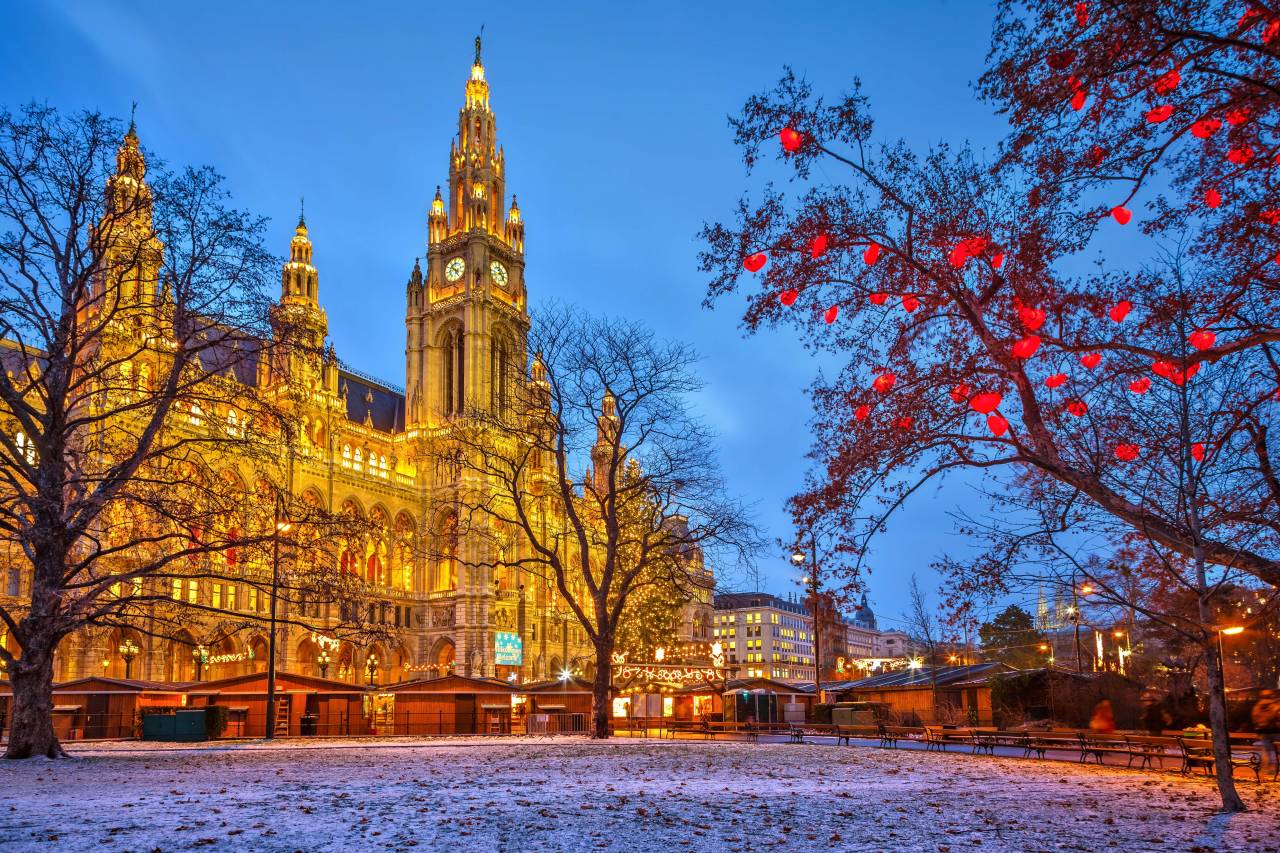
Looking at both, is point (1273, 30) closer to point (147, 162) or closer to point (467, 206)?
point (147, 162)

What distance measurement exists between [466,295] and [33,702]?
6671 centimetres

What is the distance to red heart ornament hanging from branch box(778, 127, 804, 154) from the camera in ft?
45.6

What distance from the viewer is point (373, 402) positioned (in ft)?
288

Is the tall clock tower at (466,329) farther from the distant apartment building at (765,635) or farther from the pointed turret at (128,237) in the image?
the distant apartment building at (765,635)

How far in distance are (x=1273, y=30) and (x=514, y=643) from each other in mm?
66137

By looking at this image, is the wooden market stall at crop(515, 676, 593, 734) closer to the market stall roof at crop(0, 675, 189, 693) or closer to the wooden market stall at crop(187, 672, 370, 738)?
the wooden market stall at crop(187, 672, 370, 738)

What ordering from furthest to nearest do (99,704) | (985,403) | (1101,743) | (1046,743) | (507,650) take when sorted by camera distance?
(507,650)
(99,704)
(1046,743)
(1101,743)
(985,403)

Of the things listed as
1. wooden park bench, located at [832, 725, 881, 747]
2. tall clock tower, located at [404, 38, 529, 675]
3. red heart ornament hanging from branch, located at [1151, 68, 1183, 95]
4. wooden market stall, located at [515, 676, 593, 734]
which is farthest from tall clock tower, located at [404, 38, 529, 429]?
red heart ornament hanging from branch, located at [1151, 68, 1183, 95]

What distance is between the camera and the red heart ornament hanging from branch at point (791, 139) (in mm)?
13898

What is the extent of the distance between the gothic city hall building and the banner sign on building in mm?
132

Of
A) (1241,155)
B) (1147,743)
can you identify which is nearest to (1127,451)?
(1241,155)

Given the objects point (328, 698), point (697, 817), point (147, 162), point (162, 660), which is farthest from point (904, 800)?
point (162, 660)

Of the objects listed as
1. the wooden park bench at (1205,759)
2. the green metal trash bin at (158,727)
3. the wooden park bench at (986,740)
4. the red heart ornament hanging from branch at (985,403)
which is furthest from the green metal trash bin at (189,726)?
the wooden park bench at (1205,759)

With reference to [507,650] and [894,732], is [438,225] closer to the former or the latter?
[507,650]
